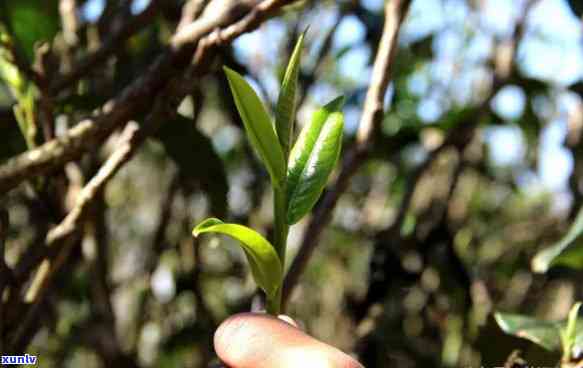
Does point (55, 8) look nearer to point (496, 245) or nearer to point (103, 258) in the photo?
point (103, 258)

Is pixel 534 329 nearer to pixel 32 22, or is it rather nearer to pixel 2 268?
pixel 2 268

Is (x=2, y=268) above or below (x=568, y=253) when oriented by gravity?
above

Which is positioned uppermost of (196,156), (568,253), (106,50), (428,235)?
(106,50)

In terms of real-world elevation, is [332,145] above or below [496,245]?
above

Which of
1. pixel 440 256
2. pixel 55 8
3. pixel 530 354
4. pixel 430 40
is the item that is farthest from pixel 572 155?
pixel 55 8

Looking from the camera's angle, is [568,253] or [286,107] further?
[568,253]

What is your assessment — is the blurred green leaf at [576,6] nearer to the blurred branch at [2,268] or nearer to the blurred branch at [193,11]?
the blurred branch at [193,11]

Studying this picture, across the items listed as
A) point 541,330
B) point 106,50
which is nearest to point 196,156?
point 106,50

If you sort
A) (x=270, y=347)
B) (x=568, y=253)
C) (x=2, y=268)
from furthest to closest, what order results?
(x=568, y=253), (x=2, y=268), (x=270, y=347)
